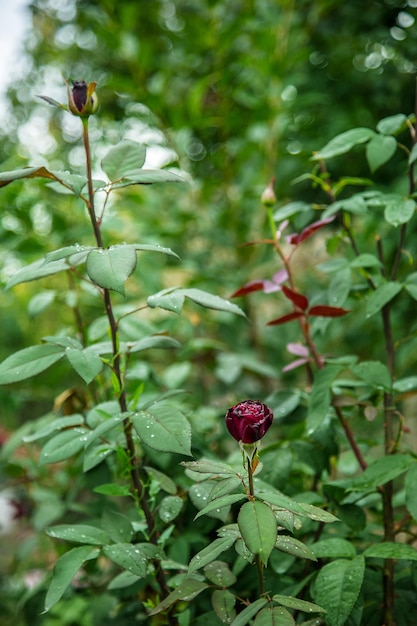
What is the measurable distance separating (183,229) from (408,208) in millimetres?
975

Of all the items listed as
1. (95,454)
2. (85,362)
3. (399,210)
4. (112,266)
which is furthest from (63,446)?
(399,210)

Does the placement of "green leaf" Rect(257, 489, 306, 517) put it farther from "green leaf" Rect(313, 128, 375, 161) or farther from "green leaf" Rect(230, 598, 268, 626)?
"green leaf" Rect(313, 128, 375, 161)

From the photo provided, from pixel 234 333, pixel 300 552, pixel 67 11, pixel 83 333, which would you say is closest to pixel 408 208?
pixel 300 552

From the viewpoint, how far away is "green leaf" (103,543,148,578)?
536 mm

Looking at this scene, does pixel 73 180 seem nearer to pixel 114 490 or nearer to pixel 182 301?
pixel 182 301

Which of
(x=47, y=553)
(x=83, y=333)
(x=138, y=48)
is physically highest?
(x=138, y=48)

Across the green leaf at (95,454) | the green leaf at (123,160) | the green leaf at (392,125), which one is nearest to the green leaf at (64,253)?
the green leaf at (123,160)

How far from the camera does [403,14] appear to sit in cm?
141

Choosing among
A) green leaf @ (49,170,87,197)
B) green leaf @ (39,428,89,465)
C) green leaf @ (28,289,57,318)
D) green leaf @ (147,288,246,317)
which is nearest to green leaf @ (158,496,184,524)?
green leaf @ (39,428,89,465)

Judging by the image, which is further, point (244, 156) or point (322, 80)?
point (322, 80)

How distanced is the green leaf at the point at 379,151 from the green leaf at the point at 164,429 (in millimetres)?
385

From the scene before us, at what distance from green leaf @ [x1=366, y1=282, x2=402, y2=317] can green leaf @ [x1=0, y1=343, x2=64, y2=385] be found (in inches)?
13.5

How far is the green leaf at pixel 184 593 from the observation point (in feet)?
1.63

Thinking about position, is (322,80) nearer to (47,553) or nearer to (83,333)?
(83,333)
